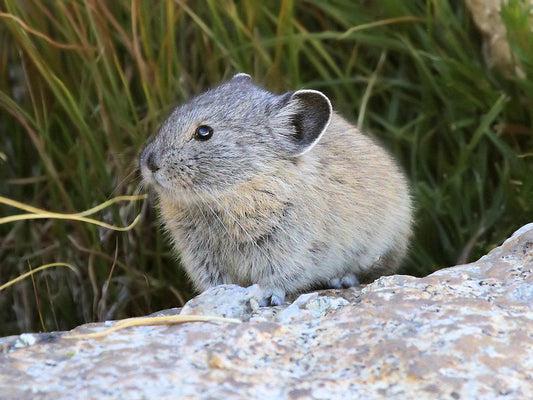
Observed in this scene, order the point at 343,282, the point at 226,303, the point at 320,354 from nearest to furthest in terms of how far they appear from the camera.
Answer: the point at 320,354
the point at 226,303
the point at 343,282

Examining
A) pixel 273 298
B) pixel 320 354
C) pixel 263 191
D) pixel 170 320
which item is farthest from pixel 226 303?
pixel 263 191

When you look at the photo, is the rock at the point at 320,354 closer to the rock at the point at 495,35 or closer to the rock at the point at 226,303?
the rock at the point at 226,303

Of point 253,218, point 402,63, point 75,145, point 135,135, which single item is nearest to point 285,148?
point 253,218

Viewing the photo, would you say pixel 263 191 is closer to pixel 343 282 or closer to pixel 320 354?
pixel 343 282

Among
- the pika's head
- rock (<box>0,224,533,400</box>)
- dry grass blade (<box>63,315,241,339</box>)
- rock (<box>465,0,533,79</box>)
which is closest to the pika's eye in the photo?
the pika's head

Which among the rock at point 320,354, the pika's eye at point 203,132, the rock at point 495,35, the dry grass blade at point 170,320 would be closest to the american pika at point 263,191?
the pika's eye at point 203,132

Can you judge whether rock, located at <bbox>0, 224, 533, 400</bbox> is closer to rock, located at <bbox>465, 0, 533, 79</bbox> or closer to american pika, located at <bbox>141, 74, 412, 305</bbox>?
american pika, located at <bbox>141, 74, 412, 305</bbox>

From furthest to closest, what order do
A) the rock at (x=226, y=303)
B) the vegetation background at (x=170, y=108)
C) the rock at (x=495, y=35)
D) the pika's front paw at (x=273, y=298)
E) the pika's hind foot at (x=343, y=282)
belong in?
the rock at (x=495, y=35) → the vegetation background at (x=170, y=108) → the pika's hind foot at (x=343, y=282) → the pika's front paw at (x=273, y=298) → the rock at (x=226, y=303)
